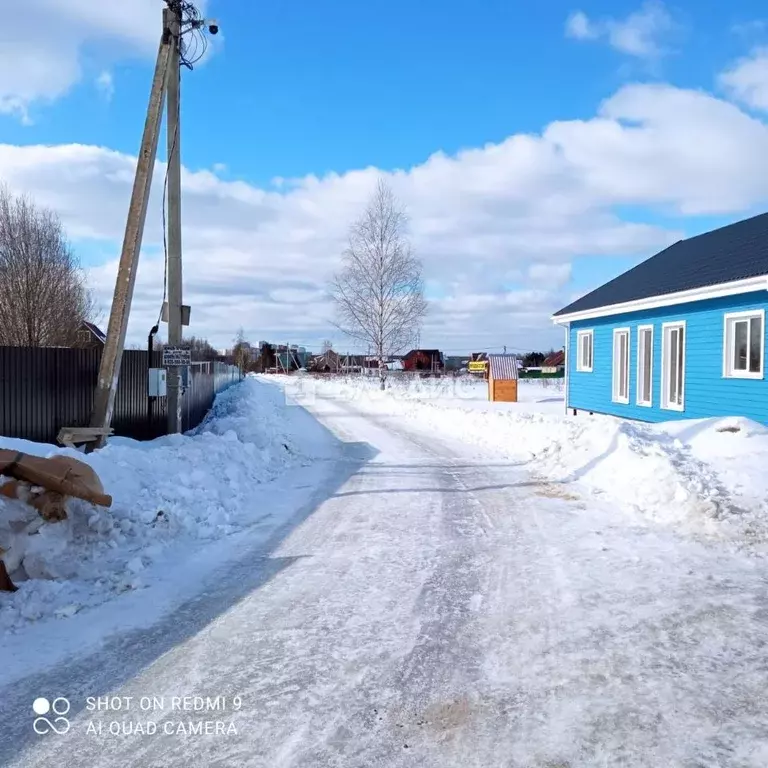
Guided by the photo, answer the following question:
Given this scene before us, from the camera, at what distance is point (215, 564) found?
246 inches

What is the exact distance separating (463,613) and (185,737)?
2253mm

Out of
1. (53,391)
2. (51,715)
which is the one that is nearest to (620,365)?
(53,391)

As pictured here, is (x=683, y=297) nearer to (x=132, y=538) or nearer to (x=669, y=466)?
(x=669, y=466)

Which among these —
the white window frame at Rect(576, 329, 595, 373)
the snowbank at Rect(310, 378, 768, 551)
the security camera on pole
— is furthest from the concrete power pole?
the white window frame at Rect(576, 329, 595, 373)

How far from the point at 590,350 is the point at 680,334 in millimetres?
5417

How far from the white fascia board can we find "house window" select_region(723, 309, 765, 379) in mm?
484

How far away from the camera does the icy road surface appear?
326 centimetres

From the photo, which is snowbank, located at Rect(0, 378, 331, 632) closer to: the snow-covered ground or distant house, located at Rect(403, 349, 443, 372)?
the snow-covered ground

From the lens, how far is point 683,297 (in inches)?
552

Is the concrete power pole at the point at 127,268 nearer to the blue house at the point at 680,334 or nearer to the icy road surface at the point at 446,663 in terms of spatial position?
the icy road surface at the point at 446,663

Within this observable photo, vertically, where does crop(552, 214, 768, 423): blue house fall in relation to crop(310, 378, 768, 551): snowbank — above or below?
above

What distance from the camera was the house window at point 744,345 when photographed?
1201 centimetres

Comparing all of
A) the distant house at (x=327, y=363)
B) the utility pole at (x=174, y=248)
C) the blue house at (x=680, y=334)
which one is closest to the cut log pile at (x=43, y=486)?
the utility pole at (x=174, y=248)

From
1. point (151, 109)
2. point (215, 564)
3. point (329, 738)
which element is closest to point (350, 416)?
point (151, 109)
